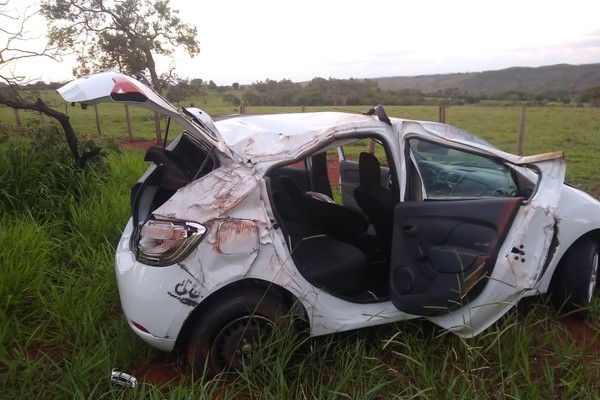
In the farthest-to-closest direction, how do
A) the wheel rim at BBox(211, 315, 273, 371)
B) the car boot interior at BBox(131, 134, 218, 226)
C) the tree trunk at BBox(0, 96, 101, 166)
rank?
the tree trunk at BBox(0, 96, 101, 166) < the car boot interior at BBox(131, 134, 218, 226) < the wheel rim at BBox(211, 315, 273, 371)

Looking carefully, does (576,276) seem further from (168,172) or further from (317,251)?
(168,172)

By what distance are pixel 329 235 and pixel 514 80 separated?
7962 centimetres

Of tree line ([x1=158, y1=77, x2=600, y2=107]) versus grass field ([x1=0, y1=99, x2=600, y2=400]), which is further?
tree line ([x1=158, y1=77, x2=600, y2=107])

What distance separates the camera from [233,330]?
2473 mm

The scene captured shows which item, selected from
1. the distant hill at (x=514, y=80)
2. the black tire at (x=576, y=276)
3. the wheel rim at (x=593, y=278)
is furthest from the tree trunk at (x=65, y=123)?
the distant hill at (x=514, y=80)

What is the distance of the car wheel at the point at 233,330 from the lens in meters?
2.40

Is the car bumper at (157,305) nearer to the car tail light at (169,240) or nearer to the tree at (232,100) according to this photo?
the car tail light at (169,240)

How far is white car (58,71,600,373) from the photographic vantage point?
7.73ft

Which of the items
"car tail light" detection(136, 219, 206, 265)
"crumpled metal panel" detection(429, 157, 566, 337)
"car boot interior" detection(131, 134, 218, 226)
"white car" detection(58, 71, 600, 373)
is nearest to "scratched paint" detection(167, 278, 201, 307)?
"white car" detection(58, 71, 600, 373)

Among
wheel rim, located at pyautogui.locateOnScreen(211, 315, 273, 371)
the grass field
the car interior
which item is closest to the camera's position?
the grass field

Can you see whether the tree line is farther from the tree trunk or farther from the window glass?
the window glass

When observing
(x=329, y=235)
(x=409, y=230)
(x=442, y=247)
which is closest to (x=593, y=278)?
(x=442, y=247)

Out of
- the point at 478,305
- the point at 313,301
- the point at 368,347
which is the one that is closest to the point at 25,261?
the point at 313,301

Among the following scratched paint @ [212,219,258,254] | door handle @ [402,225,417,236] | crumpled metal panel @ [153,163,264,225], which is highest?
crumpled metal panel @ [153,163,264,225]
